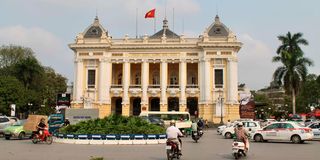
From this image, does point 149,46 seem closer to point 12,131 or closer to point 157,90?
point 157,90

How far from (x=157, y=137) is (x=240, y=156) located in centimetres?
873

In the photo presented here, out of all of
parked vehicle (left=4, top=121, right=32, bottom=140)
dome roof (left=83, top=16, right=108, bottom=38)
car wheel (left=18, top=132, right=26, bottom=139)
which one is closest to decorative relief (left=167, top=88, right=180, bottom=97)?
dome roof (left=83, top=16, right=108, bottom=38)

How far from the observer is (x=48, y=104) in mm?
74625

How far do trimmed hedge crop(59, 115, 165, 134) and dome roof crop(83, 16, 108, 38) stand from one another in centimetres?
4088

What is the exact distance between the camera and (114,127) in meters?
24.3

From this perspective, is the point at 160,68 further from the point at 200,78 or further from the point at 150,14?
the point at 150,14

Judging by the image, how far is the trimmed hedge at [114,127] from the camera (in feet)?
79.3

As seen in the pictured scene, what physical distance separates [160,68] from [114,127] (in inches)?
1574

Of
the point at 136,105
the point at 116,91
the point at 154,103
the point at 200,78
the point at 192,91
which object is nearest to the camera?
the point at 200,78

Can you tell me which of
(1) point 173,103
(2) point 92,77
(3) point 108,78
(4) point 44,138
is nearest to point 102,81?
(3) point 108,78

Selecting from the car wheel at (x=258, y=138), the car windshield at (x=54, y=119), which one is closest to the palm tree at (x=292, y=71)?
the car wheel at (x=258, y=138)

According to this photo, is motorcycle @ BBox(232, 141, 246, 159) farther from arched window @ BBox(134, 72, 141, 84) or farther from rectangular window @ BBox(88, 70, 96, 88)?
arched window @ BBox(134, 72, 141, 84)

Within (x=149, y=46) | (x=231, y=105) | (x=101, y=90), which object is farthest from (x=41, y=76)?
(x=231, y=105)

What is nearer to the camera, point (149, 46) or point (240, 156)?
point (240, 156)
